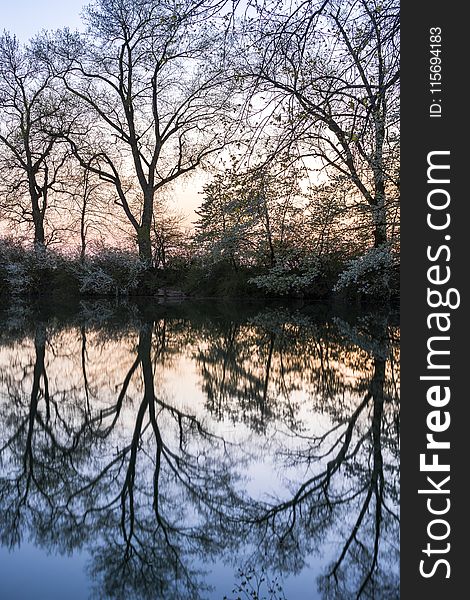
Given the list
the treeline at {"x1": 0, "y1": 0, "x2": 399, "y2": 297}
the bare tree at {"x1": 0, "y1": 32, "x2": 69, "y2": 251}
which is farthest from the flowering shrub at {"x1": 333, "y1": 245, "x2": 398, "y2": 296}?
the bare tree at {"x1": 0, "y1": 32, "x2": 69, "y2": 251}

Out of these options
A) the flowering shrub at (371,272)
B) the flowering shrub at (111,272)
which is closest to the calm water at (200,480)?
the flowering shrub at (371,272)

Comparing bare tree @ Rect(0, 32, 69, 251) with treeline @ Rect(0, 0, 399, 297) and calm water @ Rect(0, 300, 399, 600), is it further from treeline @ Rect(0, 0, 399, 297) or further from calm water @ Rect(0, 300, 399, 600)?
calm water @ Rect(0, 300, 399, 600)

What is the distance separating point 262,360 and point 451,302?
5.43 meters

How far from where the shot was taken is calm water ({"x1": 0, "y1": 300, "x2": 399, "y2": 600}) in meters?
2.63

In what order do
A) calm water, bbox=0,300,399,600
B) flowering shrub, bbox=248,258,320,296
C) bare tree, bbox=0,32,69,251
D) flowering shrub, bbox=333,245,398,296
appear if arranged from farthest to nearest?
bare tree, bbox=0,32,69,251
flowering shrub, bbox=248,258,320,296
flowering shrub, bbox=333,245,398,296
calm water, bbox=0,300,399,600

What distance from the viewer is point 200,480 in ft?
12.3

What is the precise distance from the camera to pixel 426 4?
351 cm

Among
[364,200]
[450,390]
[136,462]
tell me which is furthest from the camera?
[364,200]

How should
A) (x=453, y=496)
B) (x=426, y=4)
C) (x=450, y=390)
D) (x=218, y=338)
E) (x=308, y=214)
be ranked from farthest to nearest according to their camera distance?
1. (x=308, y=214)
2. (x=218, y=338)
3. (x=426, y=4)
4. (x=450, y=390)
5. (x=453, y=496)

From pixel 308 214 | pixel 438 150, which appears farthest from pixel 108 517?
pixel 308 214

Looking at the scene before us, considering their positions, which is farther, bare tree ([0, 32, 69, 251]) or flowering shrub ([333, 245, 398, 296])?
bare tree ([0, 32, 69, 251])

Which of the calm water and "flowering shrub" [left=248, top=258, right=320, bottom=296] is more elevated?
"flowering shrub" [left=248, top=258, right=320, bottom=296]

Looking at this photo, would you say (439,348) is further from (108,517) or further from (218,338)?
(218,338)

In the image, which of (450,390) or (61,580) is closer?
(61,580)
